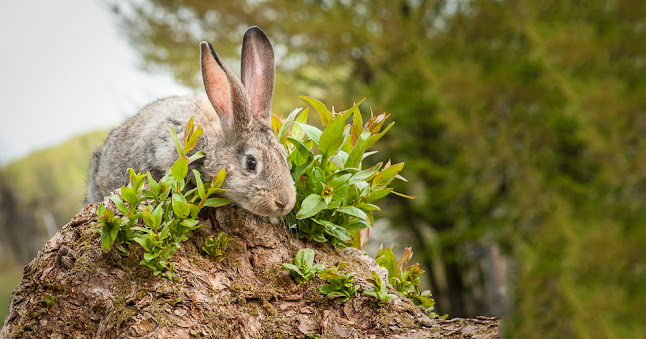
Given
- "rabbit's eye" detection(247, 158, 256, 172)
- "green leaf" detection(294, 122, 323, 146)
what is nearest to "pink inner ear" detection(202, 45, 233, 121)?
"rabbit's eye" detection(247, 158, 256, 172)

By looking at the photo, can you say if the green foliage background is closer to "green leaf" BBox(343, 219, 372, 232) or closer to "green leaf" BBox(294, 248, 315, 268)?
"green leaf" BBox(343, 219, 372, 232)

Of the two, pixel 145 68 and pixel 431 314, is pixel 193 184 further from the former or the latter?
pixel 145 68

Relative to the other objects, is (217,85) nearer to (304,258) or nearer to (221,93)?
(221,93)

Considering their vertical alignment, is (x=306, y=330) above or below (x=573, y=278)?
below

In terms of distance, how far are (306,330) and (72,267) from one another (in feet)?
2.71

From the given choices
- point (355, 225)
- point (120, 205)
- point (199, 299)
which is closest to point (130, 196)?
point (120, 205)

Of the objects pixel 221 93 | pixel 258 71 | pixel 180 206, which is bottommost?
pixel 180 206

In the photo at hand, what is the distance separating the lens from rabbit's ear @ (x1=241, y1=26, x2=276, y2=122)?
1962mm

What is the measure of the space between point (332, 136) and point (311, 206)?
299 mm

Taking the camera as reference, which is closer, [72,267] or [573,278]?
[72,267]

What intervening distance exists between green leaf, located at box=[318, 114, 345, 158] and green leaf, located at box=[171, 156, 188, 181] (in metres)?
0.52

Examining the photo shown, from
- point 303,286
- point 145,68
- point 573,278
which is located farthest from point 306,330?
point 145,68

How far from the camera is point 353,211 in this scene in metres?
1.80

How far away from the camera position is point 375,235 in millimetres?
9250
